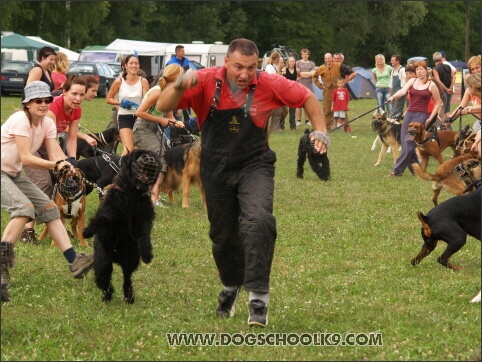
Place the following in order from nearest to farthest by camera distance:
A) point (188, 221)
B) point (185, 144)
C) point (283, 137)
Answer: point (188, 221), point (185, 144), point (283, 137)

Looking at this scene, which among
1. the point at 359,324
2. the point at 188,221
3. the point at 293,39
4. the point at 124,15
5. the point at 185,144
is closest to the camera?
the point at 359,324

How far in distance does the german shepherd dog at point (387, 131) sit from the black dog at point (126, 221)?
10.7m

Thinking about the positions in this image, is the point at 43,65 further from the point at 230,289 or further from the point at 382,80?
the point at 382,80

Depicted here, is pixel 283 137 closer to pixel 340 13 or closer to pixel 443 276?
pixel 443 276

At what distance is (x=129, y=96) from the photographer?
430 inches

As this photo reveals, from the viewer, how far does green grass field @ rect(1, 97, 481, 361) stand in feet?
17.9

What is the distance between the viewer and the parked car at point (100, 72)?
38844 millimetres

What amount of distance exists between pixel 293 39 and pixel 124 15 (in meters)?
13.8

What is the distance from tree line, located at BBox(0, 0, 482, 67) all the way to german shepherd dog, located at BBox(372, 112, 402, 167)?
25.1m

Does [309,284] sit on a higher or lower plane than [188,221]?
higher

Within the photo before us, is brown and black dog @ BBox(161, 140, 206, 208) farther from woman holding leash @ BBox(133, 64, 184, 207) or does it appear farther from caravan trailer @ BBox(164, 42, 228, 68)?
caravan trailer @ BBox(164, 42, 228, 68)

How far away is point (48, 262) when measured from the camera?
8391 mm

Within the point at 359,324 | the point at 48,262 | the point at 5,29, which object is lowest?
the point at 5,29

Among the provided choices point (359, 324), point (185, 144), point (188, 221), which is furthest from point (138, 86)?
point (359, 324)
